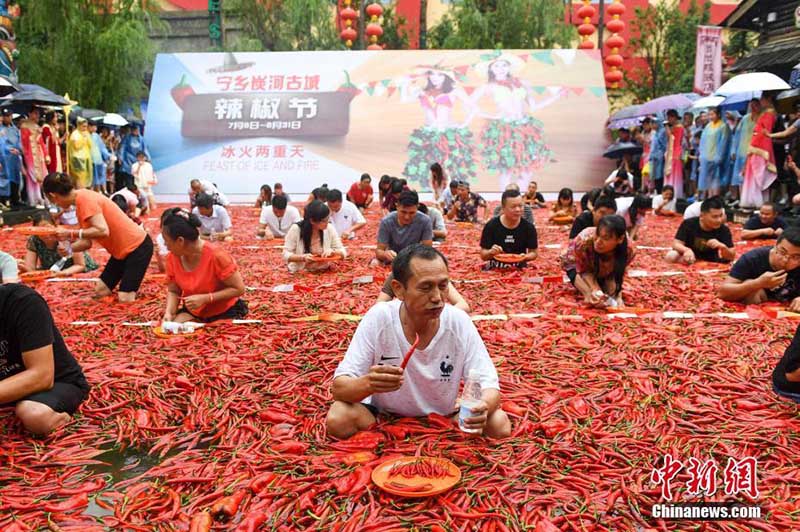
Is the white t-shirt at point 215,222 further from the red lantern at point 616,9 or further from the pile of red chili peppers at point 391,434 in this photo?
the red lantern at point 616,9

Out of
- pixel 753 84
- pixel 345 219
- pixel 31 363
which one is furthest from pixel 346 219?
pixel 753 84

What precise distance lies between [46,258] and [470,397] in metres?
6.19

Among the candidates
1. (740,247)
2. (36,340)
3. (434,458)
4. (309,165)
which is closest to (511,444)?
(434,458)

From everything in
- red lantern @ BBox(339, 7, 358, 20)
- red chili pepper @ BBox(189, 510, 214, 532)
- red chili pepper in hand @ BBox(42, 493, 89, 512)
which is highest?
red lantern @ BBox(339, 7, 358, 20)

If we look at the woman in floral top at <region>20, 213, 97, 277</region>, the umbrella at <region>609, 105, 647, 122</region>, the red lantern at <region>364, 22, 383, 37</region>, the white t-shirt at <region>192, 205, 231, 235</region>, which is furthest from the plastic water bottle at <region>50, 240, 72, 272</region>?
the red lantern at <region>364, 22, 383, 37</region>

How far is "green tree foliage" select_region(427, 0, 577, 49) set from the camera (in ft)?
87.4

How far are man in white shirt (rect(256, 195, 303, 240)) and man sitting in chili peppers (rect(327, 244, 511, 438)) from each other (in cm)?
710

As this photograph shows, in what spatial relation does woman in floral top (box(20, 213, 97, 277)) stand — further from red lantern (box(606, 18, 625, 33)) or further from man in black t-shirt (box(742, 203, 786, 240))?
red lantern (box(606, 18, 625, 33))

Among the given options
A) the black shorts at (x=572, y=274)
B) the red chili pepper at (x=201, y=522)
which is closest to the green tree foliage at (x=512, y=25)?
the black shorts at (x=572, y=274)

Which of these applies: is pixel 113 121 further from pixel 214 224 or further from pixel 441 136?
pixel 214 224

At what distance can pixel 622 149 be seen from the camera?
17844 millimetres

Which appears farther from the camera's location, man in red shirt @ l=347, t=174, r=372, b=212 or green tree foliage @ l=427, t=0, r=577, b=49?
green tree foliage @ l=427, t=0, r=577, b=49

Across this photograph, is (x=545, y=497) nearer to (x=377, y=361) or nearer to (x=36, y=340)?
(x=377, y=361)

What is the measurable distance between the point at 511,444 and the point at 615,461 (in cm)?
49
